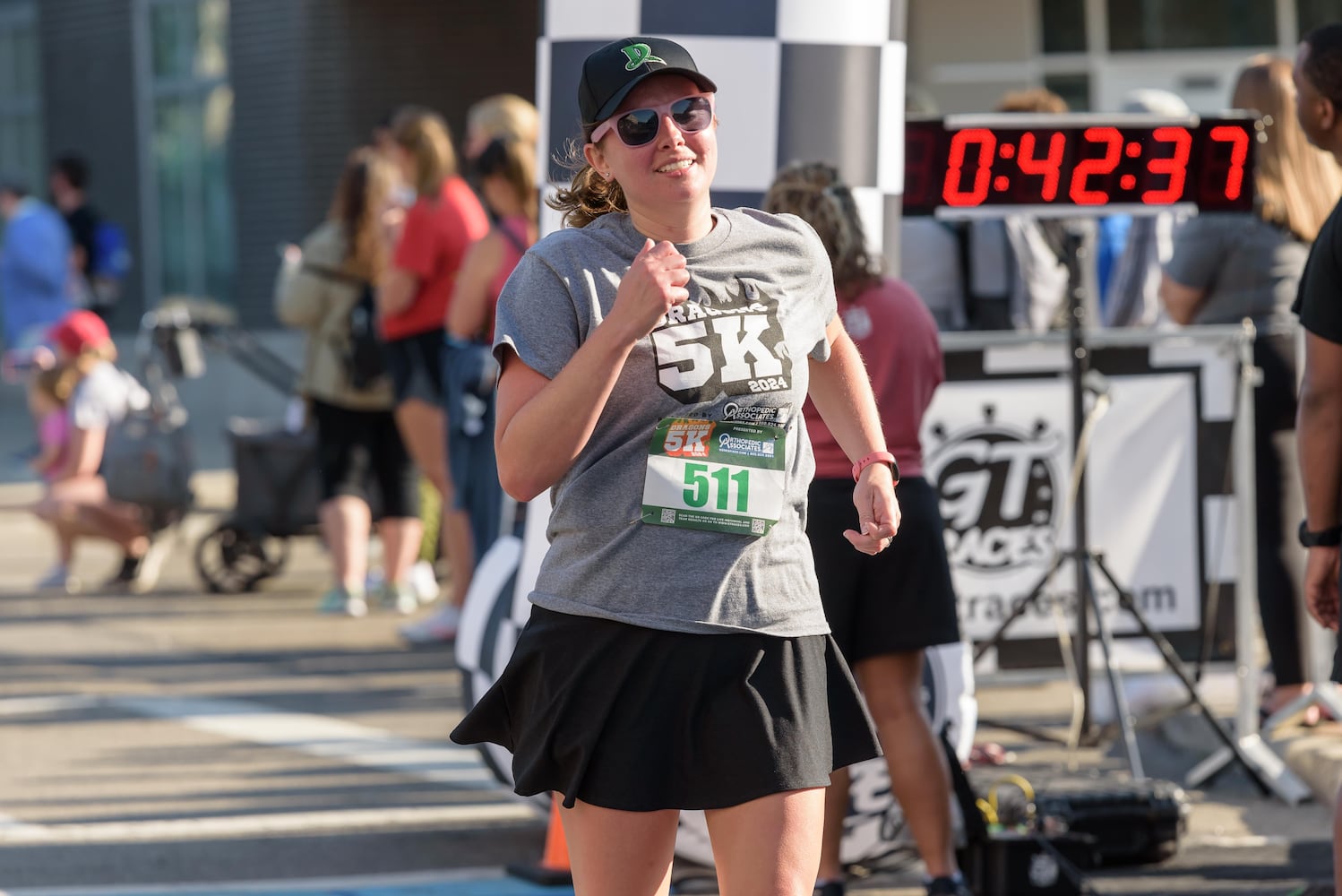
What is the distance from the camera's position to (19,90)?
25031 millimetres

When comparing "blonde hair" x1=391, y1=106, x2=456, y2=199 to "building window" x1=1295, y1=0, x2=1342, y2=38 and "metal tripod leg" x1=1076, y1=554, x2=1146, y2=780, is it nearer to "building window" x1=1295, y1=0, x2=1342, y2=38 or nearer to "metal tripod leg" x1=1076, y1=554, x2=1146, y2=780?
"metal tripod leg" x1=1076, y1=554, x2=1146, y2=780

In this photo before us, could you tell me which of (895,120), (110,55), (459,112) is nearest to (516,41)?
(459,112)

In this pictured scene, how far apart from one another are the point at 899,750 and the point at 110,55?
18.8 m

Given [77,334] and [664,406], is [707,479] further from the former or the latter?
[77,334]

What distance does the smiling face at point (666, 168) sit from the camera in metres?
2.96

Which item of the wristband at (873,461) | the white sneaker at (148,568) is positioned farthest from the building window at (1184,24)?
the wristband at (873,461)

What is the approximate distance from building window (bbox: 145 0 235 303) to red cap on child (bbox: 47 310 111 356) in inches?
428

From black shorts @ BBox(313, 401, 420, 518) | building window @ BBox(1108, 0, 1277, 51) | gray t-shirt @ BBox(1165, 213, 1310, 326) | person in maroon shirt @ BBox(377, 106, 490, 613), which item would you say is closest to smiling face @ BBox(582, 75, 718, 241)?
gray t-shirt @ BBox(1165, 213, 1310, 326)

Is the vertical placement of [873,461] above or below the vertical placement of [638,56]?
below

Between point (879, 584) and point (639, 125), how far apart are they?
183 centimetres

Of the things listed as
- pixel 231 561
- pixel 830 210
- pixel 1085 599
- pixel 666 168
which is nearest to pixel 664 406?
pixel 666 168

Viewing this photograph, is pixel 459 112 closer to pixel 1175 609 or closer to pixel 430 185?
pixel 430 185

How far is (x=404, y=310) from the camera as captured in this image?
8.55 meters

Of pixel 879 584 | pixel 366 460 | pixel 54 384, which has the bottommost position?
pixel 366 460
